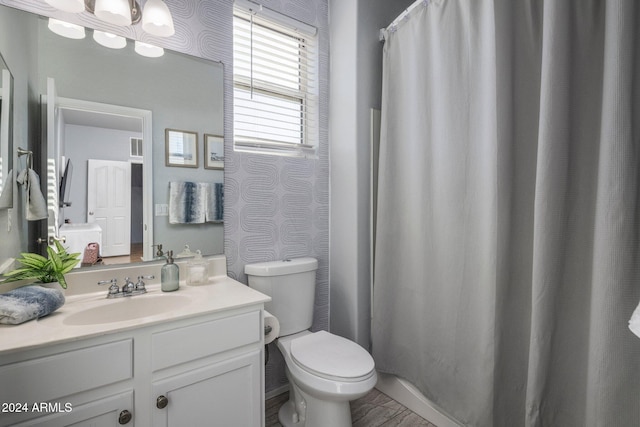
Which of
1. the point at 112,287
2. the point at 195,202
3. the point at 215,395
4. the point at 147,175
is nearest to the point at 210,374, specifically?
the point at 215,395

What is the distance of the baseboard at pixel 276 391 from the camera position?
1.89 m

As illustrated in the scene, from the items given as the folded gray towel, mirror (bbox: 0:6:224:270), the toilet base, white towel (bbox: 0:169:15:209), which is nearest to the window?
mirror (bbox: 0:6:224:270)

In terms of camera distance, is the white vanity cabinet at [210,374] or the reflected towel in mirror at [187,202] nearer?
the white vanity cabinet at [210,374]

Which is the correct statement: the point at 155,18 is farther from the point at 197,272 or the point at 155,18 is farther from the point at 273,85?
the point at 197,272

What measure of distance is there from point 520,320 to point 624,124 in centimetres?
76

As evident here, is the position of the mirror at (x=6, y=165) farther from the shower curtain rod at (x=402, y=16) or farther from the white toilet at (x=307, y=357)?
the shower curtain rod at (x=402, y=16)

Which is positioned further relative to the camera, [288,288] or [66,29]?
[288,288]

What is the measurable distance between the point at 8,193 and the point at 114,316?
628 millimetres

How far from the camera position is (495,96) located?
1.24 metres

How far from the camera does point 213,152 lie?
1.69 m

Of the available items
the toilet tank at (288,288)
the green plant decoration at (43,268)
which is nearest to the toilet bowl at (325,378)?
the toilet tank at (288,288)

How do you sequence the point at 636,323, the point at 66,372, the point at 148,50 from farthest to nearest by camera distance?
the point at 148,50 < the point at 66,372 < the point at 636,323

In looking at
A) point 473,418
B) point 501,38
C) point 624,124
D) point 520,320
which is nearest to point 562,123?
point 624,124

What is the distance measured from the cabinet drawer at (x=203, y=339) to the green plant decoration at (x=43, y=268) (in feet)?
1.61
